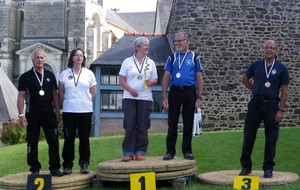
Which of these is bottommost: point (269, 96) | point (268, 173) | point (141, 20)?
point (268, 173)

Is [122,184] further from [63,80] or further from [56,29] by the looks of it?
[56,29]

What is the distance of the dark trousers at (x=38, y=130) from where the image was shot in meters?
7.12

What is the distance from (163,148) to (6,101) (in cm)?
1119

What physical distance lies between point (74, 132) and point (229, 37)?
12726 millimetres

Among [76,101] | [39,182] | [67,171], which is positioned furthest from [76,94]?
[39,182]

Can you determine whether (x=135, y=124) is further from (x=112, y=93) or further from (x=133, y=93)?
(x=112, y=93)

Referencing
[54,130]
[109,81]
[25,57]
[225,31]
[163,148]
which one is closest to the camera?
[54,130]

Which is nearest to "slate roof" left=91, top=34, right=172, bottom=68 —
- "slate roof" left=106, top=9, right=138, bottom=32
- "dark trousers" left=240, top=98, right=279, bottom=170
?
"dark trousers" left=240, top=98, right=279, bottom=170

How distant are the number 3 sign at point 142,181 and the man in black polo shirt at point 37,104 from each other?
1518 mm

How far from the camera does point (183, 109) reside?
7.48m

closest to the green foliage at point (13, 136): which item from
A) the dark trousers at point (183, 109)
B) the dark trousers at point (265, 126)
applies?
the dark trousers at point (183, 109)

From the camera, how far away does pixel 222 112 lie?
19250 mm

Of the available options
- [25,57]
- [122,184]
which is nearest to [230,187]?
[122,184]

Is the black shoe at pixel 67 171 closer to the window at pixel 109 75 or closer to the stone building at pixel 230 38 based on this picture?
the stone building at pixel 230 38
